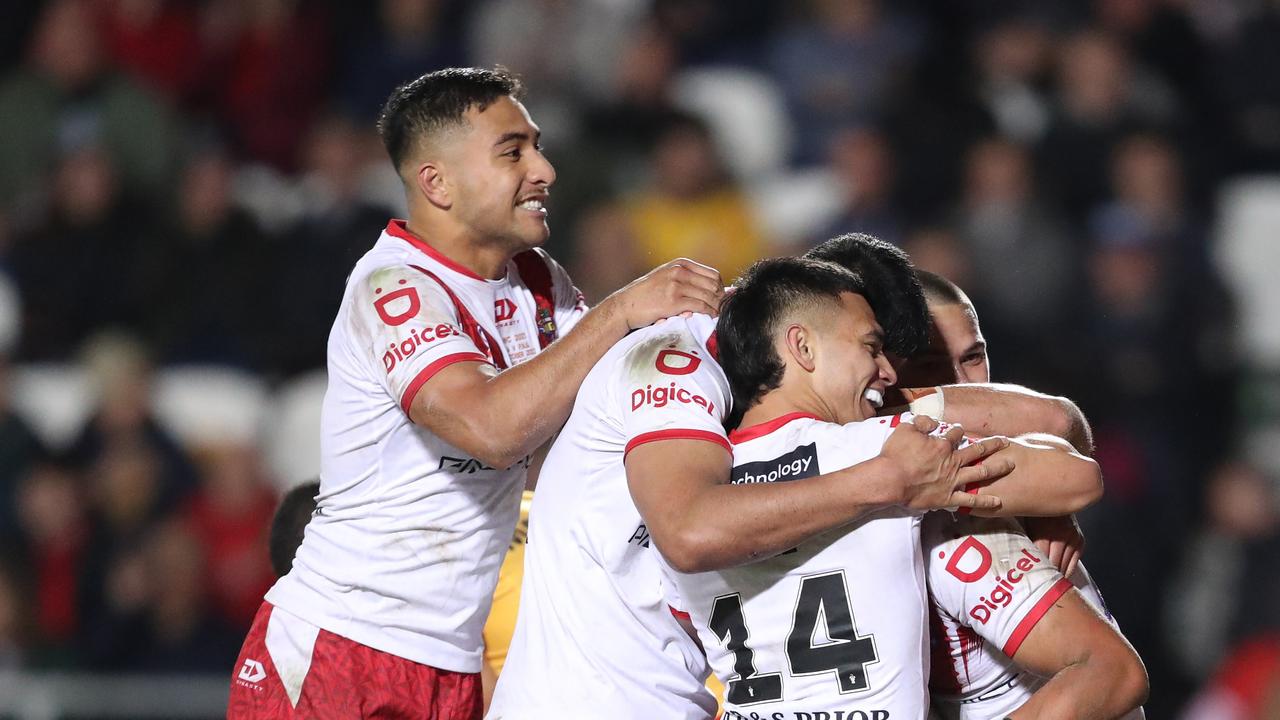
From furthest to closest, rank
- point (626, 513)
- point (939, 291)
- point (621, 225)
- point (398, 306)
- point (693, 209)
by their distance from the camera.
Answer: point (693, 209)
point (621, 225)
point (939, 291)
point (398, 306)
point (626, 513)

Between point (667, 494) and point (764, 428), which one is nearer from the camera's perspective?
point (667, 494)

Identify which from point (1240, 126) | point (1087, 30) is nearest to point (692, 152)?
point (1087, 30)

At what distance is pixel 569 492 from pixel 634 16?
7.19 m

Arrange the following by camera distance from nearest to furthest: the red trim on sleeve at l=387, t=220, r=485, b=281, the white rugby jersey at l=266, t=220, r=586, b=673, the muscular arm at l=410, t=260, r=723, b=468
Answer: the muscular arm at l=410, t=260, r=723, b=468
the white rugby jersey at l=266, t=220, r=586, b=673
the red trim on sleeve at l=387, t=220, r=485, b=281

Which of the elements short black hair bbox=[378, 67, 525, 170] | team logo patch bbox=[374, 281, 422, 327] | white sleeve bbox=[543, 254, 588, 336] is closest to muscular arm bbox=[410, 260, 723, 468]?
team logo patch bbox=[374, 281, 422, 327]

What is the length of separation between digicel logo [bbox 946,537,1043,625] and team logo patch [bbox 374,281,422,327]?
4.90ft

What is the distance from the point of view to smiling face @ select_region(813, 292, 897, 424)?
348cm

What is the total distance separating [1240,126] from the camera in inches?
365

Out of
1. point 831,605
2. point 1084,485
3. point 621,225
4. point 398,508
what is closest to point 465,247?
point 398,508

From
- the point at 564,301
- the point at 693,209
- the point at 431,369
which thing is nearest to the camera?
the point at 431,369

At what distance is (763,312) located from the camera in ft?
11.6

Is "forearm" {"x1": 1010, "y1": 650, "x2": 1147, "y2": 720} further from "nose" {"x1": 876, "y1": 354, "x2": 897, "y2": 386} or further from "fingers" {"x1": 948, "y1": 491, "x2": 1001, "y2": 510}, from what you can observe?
"nose" {"x1": 876, "y1": 354, "x2": 897, "y2": 386}

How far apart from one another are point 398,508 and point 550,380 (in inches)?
28.2

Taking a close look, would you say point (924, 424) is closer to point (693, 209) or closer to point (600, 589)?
point (600, 589)
